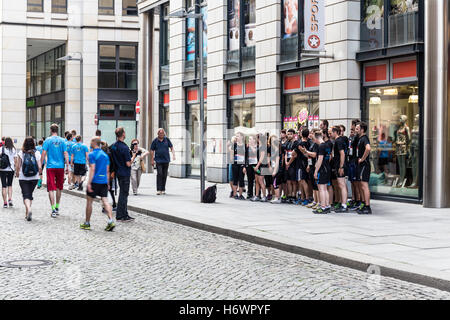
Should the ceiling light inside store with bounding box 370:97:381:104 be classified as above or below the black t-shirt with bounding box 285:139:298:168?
above

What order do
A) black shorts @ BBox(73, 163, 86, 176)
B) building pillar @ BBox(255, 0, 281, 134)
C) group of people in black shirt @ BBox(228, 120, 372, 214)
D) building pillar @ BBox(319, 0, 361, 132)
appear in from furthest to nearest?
black shorts @ BBox(73, 163, 86, 176) → building pillar @ BBox(255, 0, 281, 134) → building pillar @ BBox(319, 0, 361, 132) → group of people in black shirt @ BBox(228, 120, 372, 214)

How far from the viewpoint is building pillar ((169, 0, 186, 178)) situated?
28.2 m

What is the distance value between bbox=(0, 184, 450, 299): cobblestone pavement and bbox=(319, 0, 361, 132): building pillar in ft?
22.9

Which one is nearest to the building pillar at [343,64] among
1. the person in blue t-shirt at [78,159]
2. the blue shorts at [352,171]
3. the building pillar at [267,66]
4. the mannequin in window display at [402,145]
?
the mannequin in window display at [402,145]

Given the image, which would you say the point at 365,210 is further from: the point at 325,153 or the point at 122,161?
the point at 122,161

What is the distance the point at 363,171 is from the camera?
Answer: 47.9ft

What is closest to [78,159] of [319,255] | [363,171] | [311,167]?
[311,167]

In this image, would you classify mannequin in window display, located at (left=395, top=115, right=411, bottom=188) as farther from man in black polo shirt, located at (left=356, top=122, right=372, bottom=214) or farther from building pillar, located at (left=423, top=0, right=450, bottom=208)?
man in black polo shirt, located at (left=356, top=122, right=372, bottom=214)

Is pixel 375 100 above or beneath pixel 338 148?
above

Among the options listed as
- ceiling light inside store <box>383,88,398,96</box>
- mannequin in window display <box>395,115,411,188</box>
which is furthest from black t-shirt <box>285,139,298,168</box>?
ceiling light inside store <box>383,88,398,96</box>

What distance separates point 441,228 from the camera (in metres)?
12.0

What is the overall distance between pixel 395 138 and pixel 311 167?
8.81 ft
